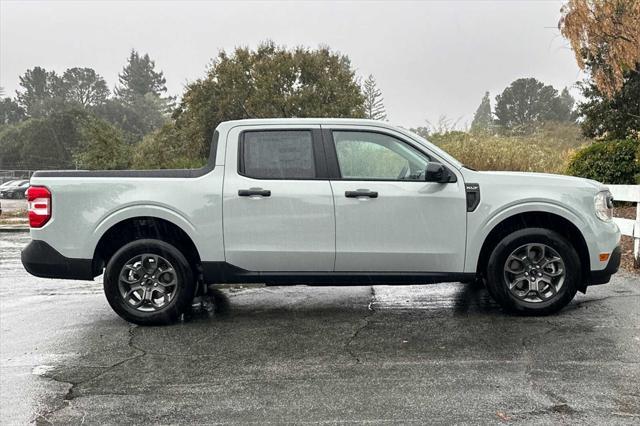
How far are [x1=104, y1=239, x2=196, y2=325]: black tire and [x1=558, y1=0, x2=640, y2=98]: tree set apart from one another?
41.3ft

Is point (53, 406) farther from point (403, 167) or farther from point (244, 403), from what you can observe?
point (403, 167)

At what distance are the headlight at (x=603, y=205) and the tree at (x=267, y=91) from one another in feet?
84.3

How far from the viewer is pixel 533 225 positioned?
18.2 feet

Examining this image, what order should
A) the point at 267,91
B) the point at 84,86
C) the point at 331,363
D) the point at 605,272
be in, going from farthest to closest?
the point at 84,86
the point at 267,91
the point at 605,272
the point at 331,363

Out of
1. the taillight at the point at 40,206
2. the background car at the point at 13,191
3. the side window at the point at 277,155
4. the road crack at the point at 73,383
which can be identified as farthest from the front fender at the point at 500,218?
the background car at the point at 13,191

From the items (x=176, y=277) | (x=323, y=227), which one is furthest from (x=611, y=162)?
(x=176, y=277)

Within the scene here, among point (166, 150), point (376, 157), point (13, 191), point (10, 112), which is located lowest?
point (13, 191)

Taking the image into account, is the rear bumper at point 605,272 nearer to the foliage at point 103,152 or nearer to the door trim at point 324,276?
the door trim at point 324,276

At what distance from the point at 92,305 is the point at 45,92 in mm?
139513

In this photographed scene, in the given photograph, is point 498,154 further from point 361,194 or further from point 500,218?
point 361,194

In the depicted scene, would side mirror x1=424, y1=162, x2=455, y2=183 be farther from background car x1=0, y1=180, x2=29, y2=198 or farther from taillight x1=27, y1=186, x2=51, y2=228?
background car x1=0, y1=180, x2=29, y2=198

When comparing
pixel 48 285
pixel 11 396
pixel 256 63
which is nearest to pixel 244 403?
pixel 11 396

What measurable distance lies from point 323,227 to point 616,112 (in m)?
20.4

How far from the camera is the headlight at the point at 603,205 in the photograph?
539 centimetres
